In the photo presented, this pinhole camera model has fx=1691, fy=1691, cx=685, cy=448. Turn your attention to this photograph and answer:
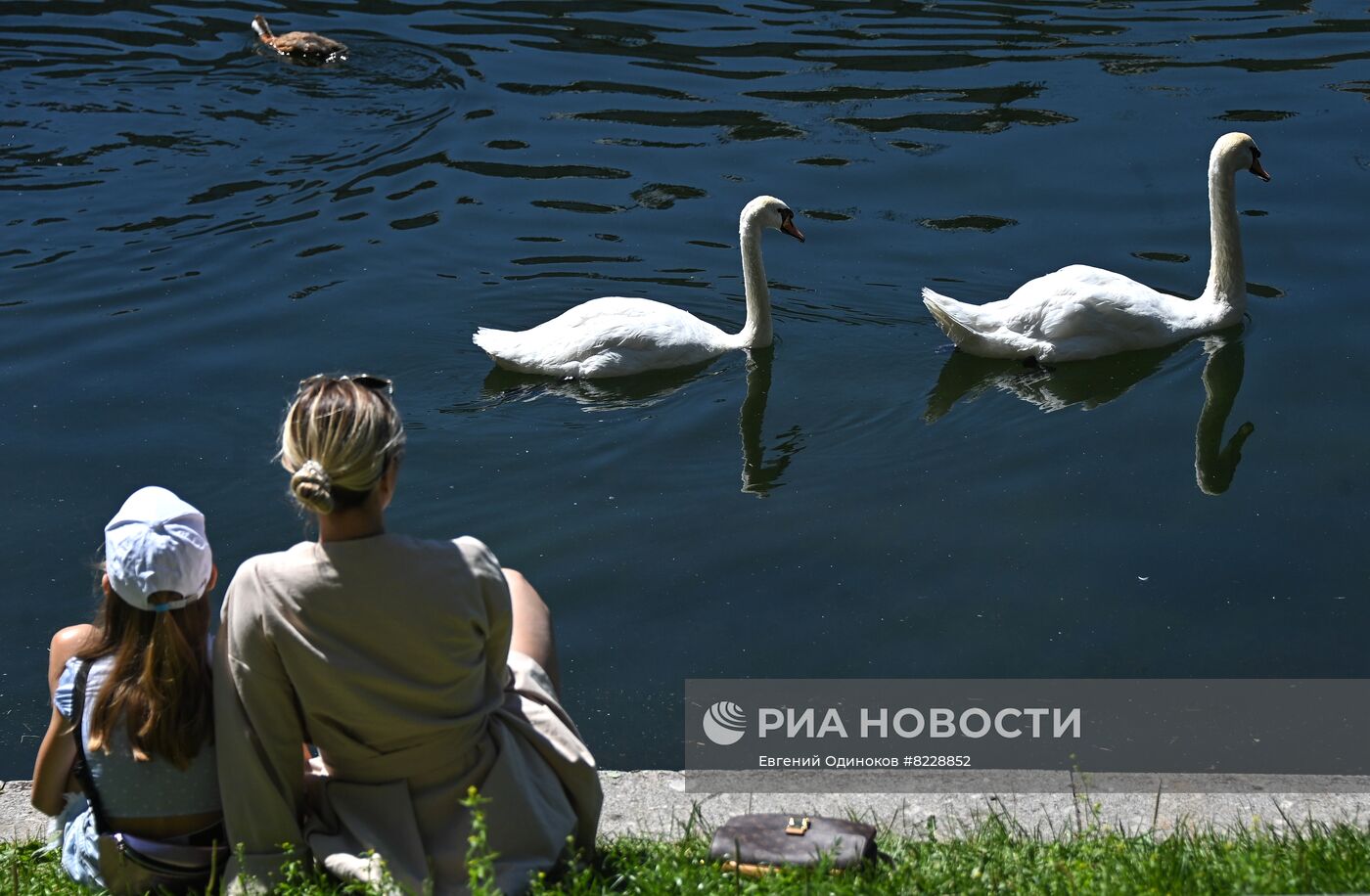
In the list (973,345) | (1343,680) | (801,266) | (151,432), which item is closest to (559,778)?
(1343,680)

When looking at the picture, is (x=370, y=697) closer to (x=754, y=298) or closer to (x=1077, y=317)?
(x=754, y=298)

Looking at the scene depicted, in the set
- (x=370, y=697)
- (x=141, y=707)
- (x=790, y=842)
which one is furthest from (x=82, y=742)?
(x=790, y=842)

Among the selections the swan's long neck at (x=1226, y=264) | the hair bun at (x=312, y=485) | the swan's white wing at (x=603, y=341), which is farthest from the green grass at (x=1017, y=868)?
the swan's long neck at (x=1226, y=264)

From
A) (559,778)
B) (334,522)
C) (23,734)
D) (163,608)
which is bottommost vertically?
(23,734)

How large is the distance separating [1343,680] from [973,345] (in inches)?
139

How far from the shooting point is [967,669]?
6207mm

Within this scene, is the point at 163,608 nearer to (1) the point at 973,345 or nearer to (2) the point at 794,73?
(1) the point at 973,345

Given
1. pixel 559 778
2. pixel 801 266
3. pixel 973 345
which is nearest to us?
pixel 559 778

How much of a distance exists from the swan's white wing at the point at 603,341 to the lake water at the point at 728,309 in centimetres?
15

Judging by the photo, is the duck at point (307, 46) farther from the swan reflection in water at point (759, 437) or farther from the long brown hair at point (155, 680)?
the long brown hair at point (155, 680)

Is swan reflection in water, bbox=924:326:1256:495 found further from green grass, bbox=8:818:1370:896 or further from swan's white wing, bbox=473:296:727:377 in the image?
green grass, bbox=8:818:1370:896

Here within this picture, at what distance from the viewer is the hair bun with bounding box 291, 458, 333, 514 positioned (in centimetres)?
355
